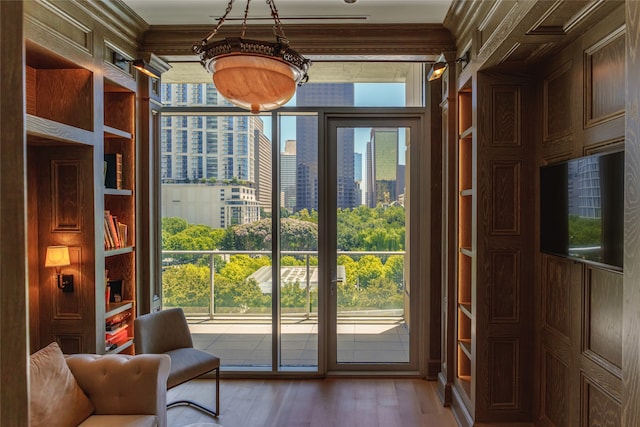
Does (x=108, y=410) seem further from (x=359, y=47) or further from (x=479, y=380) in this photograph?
(x=359, y=47)

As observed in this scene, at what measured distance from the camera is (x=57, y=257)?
246 cm

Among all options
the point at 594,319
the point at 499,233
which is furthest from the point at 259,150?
the point at 594,319

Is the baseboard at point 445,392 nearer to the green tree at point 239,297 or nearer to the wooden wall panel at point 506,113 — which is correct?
the green tree at point 239,297

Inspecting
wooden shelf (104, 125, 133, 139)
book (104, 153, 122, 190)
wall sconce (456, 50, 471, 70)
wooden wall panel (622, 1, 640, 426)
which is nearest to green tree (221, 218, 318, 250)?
book (104, 153, 122, 190)

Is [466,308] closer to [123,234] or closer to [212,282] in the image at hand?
[212,282]

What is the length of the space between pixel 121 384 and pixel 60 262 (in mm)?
943

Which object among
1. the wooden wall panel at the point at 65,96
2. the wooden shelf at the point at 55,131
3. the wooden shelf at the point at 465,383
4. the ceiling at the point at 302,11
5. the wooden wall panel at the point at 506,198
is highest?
the ceiling at the point at 302,11

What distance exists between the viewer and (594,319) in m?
1.93

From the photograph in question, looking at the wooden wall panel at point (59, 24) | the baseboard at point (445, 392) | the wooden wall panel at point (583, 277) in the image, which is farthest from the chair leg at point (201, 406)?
the wooden wall panel at point (59, 24)

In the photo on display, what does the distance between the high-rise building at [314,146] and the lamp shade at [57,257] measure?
6.25 feet

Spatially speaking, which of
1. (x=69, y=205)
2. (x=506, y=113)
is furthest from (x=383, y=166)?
(x=69, y=205)

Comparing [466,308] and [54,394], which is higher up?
[466,308]

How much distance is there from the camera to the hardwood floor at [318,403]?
2859mm

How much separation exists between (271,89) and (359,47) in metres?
1.68
